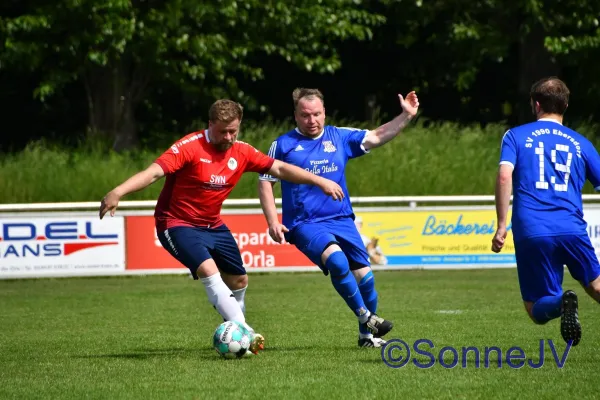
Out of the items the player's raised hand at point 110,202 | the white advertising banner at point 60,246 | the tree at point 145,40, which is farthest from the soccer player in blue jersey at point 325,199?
the tree at point 145,40

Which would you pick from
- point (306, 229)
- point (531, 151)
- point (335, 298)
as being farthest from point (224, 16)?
point (531, 151)

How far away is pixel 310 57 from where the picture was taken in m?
29.6

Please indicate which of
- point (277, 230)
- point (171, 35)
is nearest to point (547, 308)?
point (277, 230)

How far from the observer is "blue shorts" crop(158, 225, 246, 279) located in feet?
29.5

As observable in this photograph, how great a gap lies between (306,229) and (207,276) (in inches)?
36.8

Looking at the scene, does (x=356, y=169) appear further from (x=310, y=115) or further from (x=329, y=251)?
(x=329, y=251)

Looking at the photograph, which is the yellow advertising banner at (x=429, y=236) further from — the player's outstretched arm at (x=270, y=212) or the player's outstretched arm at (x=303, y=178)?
the player's outstretched arm at (x=303, y=178)

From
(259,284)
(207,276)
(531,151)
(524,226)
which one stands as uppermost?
(531,151)

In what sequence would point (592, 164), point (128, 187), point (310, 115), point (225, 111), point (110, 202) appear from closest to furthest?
point (592, 164) < point (110, 202) < point (128, 187) < point (225, 111) < point (310, 115)

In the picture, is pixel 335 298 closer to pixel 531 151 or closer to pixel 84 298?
pixel 84 298

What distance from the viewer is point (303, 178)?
350 inches

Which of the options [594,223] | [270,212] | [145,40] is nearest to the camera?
[270,212]

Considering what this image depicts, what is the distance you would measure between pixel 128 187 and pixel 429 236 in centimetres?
1086

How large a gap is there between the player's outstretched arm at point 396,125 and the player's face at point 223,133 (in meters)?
1.21
